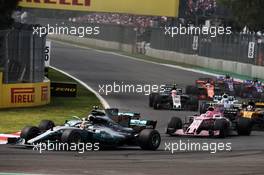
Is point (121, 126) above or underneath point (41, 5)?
underneath

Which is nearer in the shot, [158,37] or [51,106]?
[51,106]

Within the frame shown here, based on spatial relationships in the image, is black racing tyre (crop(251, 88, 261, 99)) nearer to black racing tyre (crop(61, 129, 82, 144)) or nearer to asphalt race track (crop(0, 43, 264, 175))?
asphalt race track (crop(0, 43, 264, 175))

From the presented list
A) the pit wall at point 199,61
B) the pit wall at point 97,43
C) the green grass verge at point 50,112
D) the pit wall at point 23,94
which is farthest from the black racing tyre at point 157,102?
the pit wall at point 97,43

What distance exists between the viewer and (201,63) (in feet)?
183

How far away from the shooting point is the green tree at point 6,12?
28153 mm

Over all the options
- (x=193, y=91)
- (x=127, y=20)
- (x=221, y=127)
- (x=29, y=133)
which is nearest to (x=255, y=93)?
(x=193, y=91)

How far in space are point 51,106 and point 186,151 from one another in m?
10.4

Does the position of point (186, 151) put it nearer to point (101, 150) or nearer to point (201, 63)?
point (101, 150)

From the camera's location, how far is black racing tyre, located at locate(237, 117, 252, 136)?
768 inches

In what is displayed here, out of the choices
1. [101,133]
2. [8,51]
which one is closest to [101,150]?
[101,133]

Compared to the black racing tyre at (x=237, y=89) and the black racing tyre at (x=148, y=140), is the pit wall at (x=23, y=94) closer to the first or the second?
the black racing tyre at (x=148, y=140)

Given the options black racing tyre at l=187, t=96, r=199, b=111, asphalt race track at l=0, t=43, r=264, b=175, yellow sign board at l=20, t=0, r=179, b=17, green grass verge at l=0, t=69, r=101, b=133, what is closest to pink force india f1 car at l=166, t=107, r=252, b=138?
asphalt race track at l=0, t=43, r=264, b=175

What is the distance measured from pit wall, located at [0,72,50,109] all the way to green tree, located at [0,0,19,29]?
4.22 meters

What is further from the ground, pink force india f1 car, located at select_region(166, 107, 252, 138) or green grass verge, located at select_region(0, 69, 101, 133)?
pink force india f1 car, located at select_region(166, 107, 252, 138)
